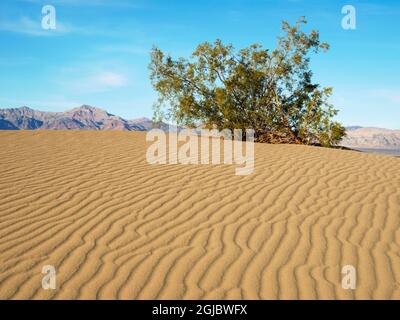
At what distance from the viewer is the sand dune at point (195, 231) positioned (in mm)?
3307

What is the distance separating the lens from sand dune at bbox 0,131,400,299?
3307 mm

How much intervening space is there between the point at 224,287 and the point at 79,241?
181 centimetres

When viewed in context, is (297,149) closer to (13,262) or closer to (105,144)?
(105,144)

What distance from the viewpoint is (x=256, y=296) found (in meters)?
3.15

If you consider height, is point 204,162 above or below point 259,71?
below

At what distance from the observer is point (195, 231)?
4.44m

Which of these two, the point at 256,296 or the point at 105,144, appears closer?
the point at 256,296

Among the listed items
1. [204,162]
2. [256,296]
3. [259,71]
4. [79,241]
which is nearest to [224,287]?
[256,296]

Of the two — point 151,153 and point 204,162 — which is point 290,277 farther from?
point 151,153

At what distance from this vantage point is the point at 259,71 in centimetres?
1681
